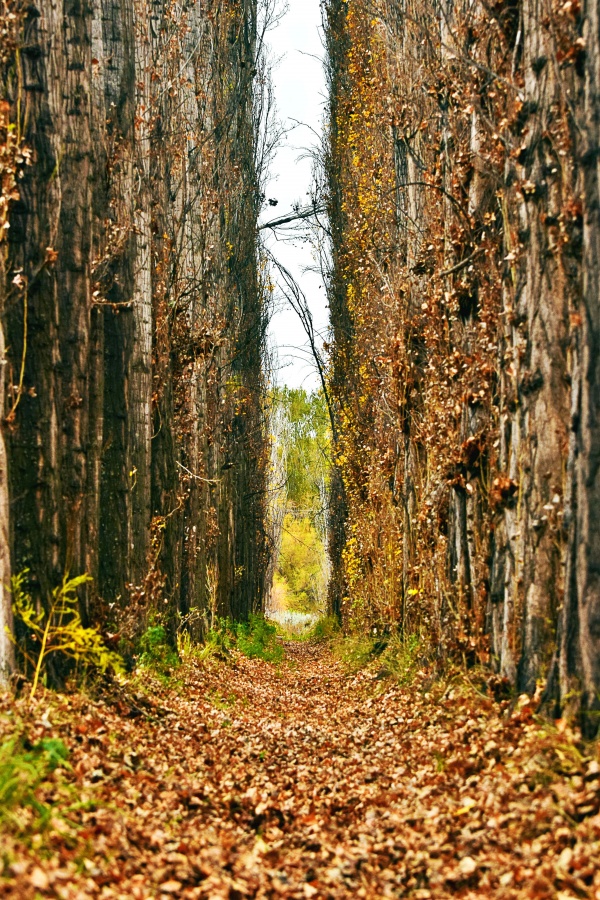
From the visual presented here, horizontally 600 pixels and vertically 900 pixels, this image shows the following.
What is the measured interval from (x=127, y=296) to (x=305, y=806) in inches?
220

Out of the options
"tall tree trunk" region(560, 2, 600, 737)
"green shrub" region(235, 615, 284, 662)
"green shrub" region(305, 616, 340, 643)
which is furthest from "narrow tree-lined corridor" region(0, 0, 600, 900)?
"green shrub" region(305, 616, 340, 643)

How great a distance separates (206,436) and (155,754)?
8772 mm

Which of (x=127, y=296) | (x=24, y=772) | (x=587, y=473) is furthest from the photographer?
(x=127, y=296)

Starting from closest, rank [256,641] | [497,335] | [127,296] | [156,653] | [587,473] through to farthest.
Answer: [587,473] → [497,335] → [127,296] → [156,653] → [256,641]

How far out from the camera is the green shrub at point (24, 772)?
3986 mm

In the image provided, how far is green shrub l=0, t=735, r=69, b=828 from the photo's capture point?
3.99 metres

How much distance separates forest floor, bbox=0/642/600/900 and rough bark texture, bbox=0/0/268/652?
1.30 metres

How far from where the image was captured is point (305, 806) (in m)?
6.17

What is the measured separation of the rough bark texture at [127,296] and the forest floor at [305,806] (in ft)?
4.27

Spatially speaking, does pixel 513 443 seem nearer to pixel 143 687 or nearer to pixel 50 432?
pixel 50 432

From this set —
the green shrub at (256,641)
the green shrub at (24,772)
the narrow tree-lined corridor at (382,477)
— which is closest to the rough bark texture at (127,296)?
the narrow tree-lined corridor at (382,477)

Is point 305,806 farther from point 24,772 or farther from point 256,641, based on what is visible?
point 256,641

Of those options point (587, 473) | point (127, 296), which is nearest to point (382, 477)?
point (127, 296)

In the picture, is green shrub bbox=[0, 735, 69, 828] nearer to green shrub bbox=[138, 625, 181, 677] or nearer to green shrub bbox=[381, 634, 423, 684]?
green shrub bbox=[138, 625, 181, 677]
